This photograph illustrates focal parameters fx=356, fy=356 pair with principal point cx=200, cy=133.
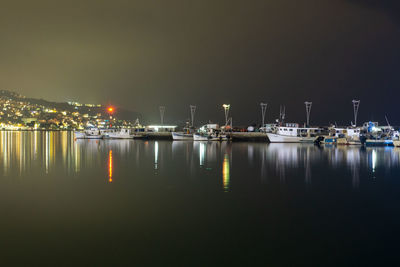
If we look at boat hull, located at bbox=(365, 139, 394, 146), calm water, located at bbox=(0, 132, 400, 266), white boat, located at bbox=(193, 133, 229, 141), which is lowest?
calm water, located at bbox=(0, 132, 400, 266)

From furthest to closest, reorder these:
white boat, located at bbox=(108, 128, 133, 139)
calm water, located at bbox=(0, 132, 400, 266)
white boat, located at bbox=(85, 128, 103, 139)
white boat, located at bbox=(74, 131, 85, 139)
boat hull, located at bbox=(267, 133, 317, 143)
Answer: white boat, located at bbox=(108, 128, 133, 139) < white boat, located at bbox=(74, 131, 85, 139) < white boat, located at bbox=(85, 128, 103, 139) < boat hull, located at bbox=(267, 133, 317, 143) < calm water, located at bbox=(0, 132, 400, 266)

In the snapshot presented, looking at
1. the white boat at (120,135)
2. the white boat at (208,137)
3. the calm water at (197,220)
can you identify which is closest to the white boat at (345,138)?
the white boat at (208,137)

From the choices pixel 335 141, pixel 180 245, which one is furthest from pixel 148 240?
pixel 335 141

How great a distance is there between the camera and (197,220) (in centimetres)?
A: 1190

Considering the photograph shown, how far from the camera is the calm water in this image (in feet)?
28.7

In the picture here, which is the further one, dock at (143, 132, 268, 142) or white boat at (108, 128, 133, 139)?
white boat at (108, 128, 133, 139)

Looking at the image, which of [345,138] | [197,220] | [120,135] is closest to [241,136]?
[345,138]

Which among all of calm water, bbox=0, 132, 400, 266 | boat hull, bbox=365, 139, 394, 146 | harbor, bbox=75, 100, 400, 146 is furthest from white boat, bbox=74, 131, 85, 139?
calm water, bbox=0, 132, 400, 266

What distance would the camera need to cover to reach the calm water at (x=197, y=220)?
874 centimetres

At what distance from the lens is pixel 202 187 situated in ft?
59.5

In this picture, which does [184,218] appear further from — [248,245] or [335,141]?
[335,141]

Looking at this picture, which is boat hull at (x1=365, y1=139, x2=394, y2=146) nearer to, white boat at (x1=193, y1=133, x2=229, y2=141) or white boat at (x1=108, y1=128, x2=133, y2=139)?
white boat at (x1=193, y1=133, x2=229, y2=141)

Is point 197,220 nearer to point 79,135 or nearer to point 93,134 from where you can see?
point 93,134

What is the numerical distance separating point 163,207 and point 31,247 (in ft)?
17.7
